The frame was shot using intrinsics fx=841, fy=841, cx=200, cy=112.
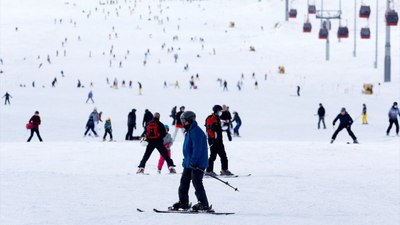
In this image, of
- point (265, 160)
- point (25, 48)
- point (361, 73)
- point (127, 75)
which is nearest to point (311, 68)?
point (361, 73)

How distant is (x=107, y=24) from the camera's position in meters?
89.1

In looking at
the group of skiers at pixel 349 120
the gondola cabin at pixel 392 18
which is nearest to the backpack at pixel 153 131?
the group of skiers at pixel 349 120

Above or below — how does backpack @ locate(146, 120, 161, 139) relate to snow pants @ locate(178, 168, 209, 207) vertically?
above

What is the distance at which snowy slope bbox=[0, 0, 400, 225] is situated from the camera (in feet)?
38.5

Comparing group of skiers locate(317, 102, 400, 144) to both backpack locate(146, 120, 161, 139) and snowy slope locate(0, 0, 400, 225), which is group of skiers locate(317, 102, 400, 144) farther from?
backpack locate(146, 120, 161, 139)

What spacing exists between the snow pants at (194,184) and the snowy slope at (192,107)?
27 cm

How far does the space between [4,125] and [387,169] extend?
19.5 metres

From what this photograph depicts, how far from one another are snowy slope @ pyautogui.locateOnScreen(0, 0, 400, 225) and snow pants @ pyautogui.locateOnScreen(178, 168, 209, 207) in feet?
0.89

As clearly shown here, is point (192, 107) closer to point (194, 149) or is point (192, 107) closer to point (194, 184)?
point (194, 184)

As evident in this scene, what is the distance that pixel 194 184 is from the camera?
31.9ft

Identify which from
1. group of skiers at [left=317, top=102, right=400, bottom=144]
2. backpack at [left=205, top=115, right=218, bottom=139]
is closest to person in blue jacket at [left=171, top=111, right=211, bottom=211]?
backpack at [left=205, top=115, right=218, bottom=139]

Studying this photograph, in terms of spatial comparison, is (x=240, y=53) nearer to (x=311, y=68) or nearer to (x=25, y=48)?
(x=311, y=68)

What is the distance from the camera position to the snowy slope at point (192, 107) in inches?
462

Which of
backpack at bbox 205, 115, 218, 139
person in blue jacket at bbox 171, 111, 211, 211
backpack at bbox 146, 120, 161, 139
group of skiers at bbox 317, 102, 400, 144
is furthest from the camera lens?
group of skiers at bbox 317, 102, 400, 144
